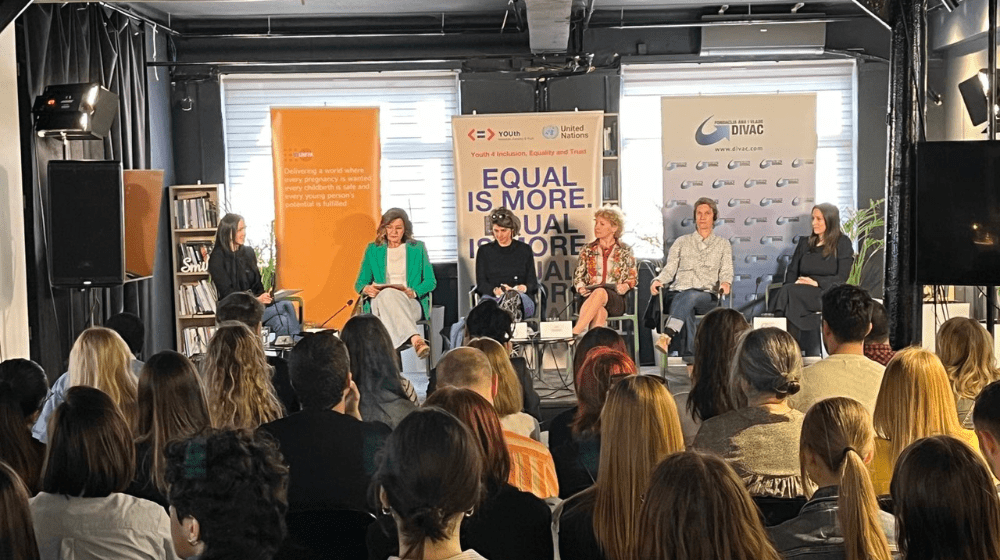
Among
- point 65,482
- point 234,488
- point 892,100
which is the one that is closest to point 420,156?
point 892,100

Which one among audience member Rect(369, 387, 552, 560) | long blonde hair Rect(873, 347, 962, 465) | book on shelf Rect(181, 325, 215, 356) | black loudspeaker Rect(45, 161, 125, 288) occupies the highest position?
black loudspeaker Rect(45, 161, 125, 288)

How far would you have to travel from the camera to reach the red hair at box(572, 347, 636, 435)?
131 inches

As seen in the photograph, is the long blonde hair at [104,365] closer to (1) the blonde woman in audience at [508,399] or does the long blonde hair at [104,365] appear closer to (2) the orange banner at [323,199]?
(1) the blonde woman in audience at [508,399]

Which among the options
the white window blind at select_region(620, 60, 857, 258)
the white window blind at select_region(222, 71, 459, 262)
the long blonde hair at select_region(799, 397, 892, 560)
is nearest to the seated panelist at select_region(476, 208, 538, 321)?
the white window blind at select_region(222, 71, 459, 262)

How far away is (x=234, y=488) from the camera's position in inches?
65.5

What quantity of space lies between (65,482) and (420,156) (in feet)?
24.9

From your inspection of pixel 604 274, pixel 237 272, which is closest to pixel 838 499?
pixel 604 274

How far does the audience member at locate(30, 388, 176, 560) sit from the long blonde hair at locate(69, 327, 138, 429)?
155 cm

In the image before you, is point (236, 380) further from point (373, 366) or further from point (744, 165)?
point (744, 165)

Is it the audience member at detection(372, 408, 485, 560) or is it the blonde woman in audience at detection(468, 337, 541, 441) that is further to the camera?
the blonde woman in audience at detection(468, 337, 541, 441)

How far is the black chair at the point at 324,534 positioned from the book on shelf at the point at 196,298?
261 inches

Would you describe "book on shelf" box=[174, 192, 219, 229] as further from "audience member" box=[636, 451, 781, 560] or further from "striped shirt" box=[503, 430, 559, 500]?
"audience member" box=[636, 451, 781, 560]

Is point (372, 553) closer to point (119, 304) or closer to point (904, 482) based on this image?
point (904, 482)

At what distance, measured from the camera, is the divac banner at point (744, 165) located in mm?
8742
